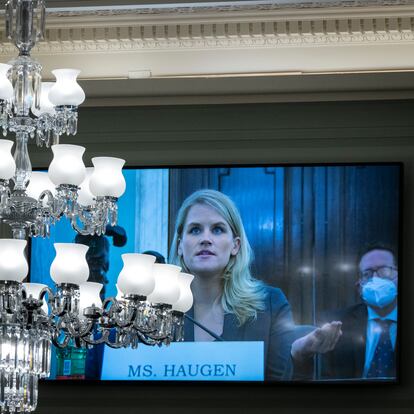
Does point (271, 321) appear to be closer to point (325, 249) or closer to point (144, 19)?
point (325, 249)

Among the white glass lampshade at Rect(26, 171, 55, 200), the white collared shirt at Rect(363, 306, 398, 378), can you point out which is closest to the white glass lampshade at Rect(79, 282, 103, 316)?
the white glass lampshade at Rect(26, 171, 55, 200)

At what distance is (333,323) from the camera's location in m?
6.50

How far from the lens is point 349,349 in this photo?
6.46m

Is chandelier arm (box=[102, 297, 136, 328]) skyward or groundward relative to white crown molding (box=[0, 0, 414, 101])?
groundward

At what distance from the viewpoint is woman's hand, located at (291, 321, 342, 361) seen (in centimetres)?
648

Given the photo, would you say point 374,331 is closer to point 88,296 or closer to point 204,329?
point 204,329

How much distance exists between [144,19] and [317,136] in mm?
1186

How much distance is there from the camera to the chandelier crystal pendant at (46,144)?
4496mm

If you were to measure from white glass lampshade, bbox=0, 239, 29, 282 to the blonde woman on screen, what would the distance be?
2.45m

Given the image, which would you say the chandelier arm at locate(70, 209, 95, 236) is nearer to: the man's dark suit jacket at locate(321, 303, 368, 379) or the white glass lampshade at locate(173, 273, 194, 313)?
the white glass lampshade at locate(173, 273, 194, 313)

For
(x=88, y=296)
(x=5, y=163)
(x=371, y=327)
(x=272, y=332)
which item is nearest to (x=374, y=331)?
(x=371, y=327)

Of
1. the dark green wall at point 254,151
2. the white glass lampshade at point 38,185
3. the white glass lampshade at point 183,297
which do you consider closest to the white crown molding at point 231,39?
the dark green wall at point 254,151

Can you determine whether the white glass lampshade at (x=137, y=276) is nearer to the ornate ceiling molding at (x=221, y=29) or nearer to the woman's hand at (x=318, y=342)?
the woman's hand at (x=318, y=342)

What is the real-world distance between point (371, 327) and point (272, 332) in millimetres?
540
